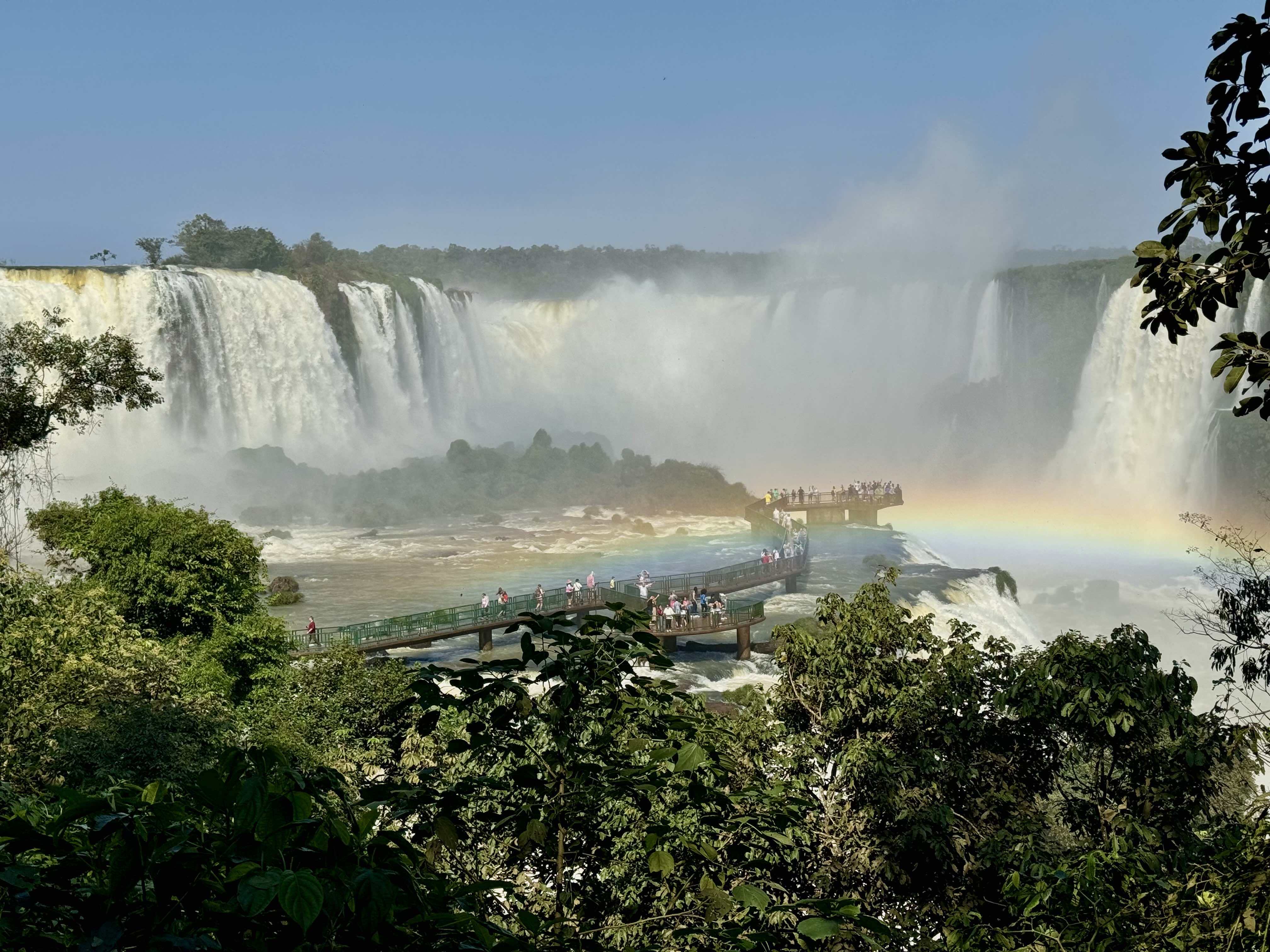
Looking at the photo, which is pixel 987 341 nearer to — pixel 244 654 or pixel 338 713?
pixel 244 654

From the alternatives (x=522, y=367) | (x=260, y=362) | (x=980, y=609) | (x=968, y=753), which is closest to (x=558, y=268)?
(x=522, y=367)

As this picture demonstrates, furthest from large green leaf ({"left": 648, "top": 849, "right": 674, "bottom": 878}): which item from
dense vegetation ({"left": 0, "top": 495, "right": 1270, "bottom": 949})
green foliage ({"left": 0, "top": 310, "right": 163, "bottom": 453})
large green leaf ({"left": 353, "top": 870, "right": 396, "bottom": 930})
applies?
green foliage ({"left": 0, "top": 310, "right": 163, "bottom": 453})

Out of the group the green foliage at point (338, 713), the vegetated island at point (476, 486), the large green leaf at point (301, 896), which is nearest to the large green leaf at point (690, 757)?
the large green leaf at point (301, 896)

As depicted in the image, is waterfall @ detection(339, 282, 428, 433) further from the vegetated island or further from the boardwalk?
the boardwalk

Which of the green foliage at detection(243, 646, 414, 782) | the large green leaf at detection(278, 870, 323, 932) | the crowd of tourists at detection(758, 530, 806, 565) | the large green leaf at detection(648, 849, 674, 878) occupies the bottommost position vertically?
the green foliage at detection(243, 646, 414, 782)

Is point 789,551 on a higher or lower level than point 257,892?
lower

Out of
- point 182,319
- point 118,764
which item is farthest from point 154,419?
point 118,764

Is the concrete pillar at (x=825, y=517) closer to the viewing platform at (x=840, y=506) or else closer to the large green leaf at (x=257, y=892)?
the viewing platform at (x=840, y=506)
